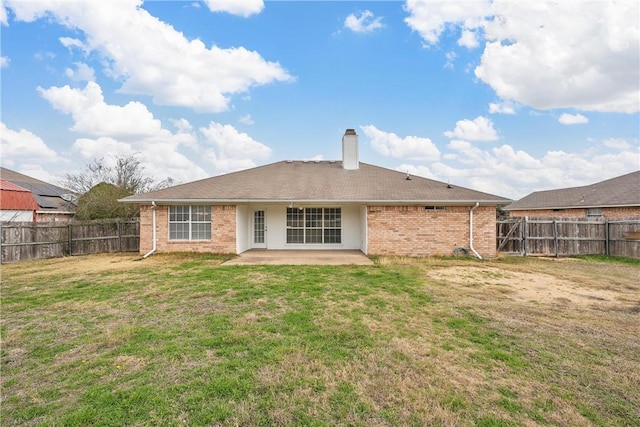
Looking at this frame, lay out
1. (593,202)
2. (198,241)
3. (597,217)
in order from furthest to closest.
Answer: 1. (593,202)
2. (597,217)
3. (198,241)

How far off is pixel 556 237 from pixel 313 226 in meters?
10.8

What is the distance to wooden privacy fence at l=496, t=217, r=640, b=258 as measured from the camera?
13445 millimetres

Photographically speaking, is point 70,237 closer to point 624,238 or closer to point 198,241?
point 198,241

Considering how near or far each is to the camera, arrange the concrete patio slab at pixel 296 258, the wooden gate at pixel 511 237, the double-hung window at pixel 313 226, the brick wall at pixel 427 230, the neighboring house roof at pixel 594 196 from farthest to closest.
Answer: the neighboring house roof at pixel 594 196 → the double-hung window at pixel 313 226 → the wooden gate at pixel 511 237 → the brick wall at pixel 427 230 → the concrete patio slab at pixel 296 258

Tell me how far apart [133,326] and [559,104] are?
20134 mm

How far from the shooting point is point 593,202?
18.8m

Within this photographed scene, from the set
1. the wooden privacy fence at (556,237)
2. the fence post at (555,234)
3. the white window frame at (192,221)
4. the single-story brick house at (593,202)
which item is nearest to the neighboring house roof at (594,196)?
the single-story brick house at (593,202)

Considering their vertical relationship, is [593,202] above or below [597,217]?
above

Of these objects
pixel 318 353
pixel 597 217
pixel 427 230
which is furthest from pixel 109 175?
pixel 597 217

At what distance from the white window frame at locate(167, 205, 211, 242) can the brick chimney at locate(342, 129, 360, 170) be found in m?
7.66

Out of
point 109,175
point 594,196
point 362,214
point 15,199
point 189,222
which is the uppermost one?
point 109,175

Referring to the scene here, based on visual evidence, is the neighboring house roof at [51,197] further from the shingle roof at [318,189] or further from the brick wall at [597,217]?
the brick wall at [597,217]

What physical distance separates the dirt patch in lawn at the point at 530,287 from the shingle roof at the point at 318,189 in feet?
11.9

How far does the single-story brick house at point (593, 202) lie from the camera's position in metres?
17.1
